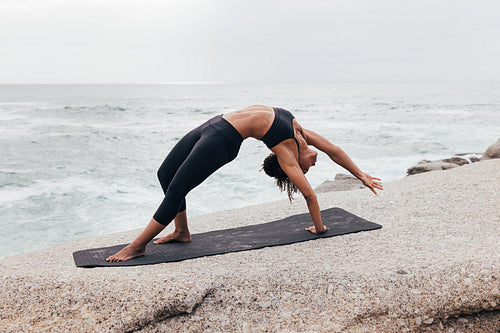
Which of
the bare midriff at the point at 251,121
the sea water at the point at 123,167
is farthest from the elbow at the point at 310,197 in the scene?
the sea water at the point at 123,167

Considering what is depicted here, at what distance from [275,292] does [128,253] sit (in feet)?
4.84

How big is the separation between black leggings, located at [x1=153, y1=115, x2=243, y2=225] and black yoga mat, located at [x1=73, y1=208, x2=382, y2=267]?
47cm

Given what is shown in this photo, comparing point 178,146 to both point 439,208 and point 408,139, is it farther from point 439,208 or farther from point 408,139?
point 408,139

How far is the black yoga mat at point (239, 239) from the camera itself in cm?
366

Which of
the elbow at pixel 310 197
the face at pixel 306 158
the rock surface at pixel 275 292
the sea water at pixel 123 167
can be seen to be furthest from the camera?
the sea water at pixel 123 167

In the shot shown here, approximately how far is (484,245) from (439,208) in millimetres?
1355

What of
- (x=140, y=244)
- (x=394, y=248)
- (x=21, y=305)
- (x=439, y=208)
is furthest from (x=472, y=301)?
(x=21, y=305)

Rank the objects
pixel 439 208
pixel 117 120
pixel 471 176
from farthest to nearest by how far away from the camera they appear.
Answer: pixel 117 120
pixel 471 176
pixel 439 208

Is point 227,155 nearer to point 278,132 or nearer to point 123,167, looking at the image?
point 278,132

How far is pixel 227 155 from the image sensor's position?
11.8 ft

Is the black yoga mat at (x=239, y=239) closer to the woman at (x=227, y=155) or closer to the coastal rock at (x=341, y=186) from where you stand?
the woman at (x=227, y=155)

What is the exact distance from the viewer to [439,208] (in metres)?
4.90

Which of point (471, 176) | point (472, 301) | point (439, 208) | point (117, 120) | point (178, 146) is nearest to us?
point (472, 301)

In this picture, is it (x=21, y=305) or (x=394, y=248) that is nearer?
(x=21, y=305)
